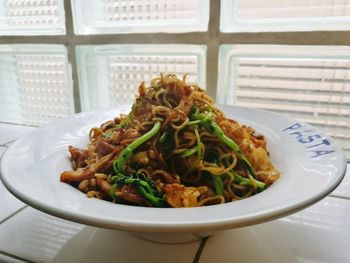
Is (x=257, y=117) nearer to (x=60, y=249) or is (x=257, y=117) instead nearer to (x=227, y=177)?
(x=227, y=177)

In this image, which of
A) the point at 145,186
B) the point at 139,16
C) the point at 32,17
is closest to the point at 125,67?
the point at 139,16

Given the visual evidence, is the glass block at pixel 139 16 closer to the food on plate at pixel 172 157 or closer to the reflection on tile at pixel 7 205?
the food on plate at pixel 172 157

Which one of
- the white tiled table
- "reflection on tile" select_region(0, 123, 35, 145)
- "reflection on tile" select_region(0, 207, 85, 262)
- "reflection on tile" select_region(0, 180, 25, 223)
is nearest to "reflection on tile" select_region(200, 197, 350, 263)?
the white tiled table

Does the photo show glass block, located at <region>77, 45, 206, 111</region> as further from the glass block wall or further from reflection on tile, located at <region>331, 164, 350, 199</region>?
reflection on tile, located at <region>331, 164, 350, 199</region>

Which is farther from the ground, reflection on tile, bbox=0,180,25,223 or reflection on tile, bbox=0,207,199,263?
reflection on tile, bbox=0,207,199,263

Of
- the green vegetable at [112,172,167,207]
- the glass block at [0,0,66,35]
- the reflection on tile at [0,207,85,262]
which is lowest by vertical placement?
the reflection on tile at [0,207,85,262]

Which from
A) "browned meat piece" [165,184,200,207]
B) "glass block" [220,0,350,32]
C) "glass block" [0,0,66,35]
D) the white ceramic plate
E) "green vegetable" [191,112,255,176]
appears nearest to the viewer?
the white ceramic plate

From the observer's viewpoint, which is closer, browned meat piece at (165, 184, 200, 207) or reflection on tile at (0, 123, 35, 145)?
browned meat piece at (165, 184, 200, 207)

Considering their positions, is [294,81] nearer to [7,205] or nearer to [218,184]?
[218,184]
